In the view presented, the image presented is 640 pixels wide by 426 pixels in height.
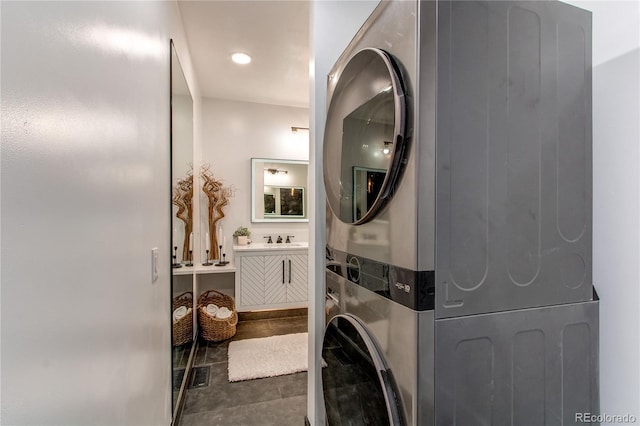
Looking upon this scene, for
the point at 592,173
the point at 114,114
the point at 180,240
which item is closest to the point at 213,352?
the point at 180,240

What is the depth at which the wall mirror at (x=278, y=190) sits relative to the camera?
372 centimetres

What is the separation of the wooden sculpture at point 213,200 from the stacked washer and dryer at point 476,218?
279 centimetres

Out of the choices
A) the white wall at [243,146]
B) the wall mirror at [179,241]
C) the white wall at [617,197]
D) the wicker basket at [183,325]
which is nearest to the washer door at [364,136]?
the white wall at [617,197]

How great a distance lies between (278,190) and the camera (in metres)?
3.79

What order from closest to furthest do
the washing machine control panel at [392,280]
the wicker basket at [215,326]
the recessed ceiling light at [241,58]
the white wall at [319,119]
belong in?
the washing machine control panel at [392,280] → the white wall at [319,119] → the recessed ceiling light at [241,58] → the wicker basket at [215,326]

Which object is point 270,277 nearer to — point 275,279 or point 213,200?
point 275,279

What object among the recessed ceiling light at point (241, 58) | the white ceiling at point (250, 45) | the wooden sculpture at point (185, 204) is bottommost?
the wooden sculpture at point (185, 204)

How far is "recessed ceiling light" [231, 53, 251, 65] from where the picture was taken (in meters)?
2.61

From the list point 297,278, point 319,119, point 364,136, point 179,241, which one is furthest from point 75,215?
point 297,278

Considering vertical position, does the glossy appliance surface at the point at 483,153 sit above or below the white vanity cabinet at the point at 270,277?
above

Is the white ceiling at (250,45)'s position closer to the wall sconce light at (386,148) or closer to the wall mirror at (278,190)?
the wall mirror at (278,190)

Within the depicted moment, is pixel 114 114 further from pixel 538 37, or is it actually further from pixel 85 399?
pixel 538 37

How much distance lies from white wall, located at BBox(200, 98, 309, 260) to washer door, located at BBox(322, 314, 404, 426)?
2.62m

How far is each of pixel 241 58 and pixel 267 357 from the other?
102 inches
